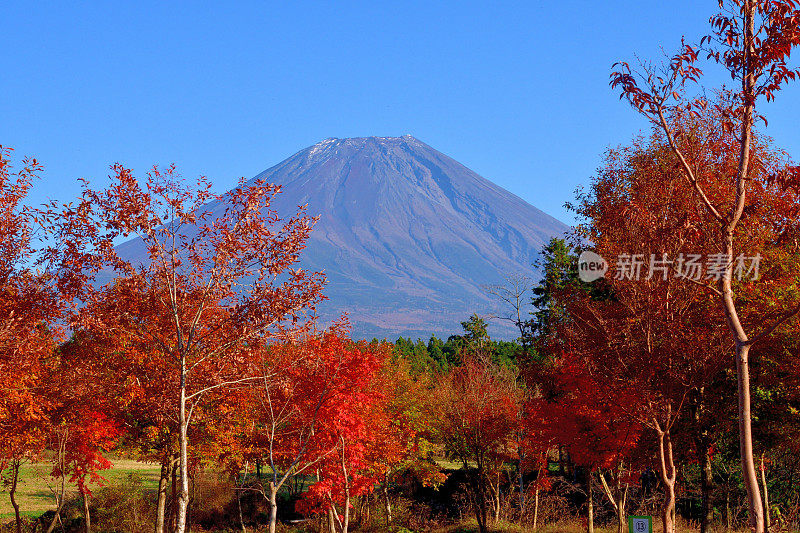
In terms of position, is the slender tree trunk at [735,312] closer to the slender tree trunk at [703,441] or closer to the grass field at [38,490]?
→ the slender tree trunk at [703,441]

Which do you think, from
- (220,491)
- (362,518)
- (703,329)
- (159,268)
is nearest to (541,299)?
(362,518)

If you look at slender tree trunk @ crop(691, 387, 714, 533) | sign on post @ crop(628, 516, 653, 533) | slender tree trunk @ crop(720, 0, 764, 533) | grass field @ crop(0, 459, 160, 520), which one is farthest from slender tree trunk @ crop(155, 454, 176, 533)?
slender tree trunk @ crop(720, 0, 764, 533)

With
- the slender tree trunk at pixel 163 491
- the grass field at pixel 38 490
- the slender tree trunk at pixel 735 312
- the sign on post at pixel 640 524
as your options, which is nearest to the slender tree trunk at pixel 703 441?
the sign on post at pixel 640 524

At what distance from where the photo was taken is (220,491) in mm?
39719

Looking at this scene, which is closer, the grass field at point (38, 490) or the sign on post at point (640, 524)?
the sign on post at point (640, 524)

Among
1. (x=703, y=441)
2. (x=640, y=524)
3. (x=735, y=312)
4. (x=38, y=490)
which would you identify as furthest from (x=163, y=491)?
(x=38, y=490)

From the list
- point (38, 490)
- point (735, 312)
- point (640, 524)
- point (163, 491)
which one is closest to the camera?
point (735, 312)

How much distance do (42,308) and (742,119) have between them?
1254 cm

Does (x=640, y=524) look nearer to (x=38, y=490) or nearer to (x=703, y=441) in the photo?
(x=703, y=441)

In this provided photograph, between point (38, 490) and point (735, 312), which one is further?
point (38, 490)

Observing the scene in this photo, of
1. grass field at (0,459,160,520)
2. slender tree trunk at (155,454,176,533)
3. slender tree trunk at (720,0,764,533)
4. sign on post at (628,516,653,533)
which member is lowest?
grass field at (0,459,160,520)

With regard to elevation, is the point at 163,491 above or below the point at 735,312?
Result: below

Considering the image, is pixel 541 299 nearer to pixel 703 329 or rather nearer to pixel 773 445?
pixel 773 445

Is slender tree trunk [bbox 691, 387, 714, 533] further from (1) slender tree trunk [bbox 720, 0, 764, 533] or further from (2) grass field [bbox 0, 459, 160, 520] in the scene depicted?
(2) grass field [bbox 0, 459, 160, 520]
